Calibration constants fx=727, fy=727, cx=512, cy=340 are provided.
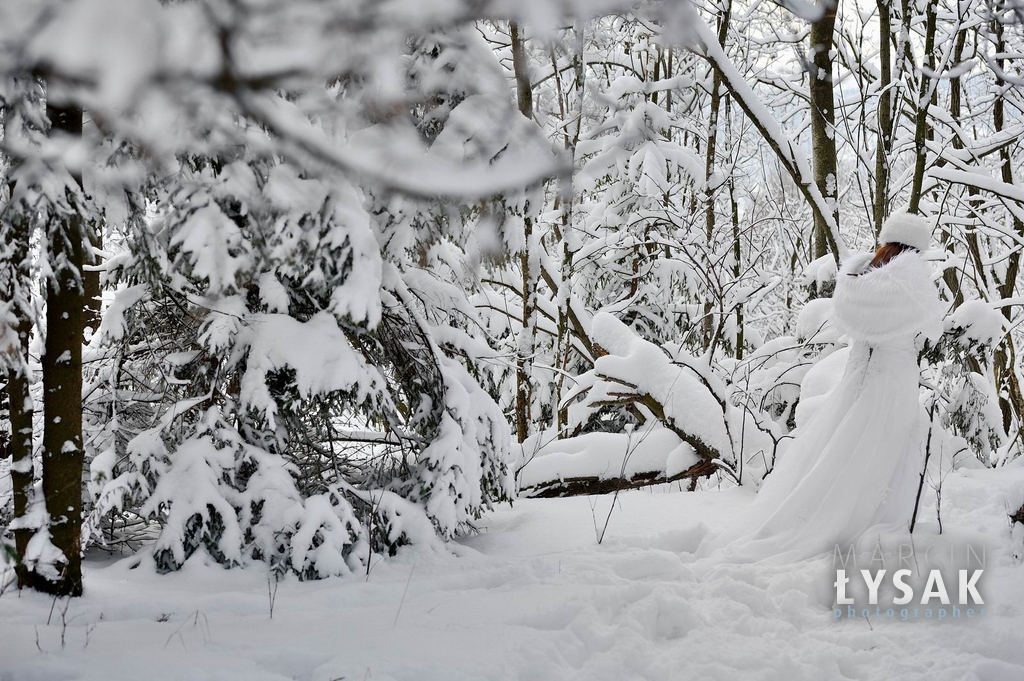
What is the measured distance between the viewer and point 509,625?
312 cm

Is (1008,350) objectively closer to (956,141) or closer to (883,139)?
(956,141)

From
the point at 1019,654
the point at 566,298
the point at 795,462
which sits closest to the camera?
the point at 1019,654

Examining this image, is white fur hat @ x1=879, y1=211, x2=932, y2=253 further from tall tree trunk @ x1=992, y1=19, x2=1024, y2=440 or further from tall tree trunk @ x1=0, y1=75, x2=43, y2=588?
tall tree trunk @ x1=0, y1=75, x2=43, y2=588

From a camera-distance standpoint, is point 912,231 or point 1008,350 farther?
point 1008,350

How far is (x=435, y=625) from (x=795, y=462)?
258cm

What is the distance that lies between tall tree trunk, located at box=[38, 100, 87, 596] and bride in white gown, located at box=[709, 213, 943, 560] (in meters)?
3.29

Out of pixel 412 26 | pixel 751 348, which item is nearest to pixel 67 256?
pixel 412 26

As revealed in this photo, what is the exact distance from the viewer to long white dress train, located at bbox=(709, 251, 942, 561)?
4.16m

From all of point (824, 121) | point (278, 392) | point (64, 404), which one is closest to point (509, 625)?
point (278, 392)

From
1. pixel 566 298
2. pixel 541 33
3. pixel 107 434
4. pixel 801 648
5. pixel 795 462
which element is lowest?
pixel 801 648

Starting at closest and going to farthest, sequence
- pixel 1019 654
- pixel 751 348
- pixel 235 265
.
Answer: pixel 1019 654 → pixel 235 265 → pixel 751 348

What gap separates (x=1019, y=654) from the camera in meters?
2.91

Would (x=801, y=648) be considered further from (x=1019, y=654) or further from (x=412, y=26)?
(x=412, y=26)

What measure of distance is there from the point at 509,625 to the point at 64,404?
212 cm
